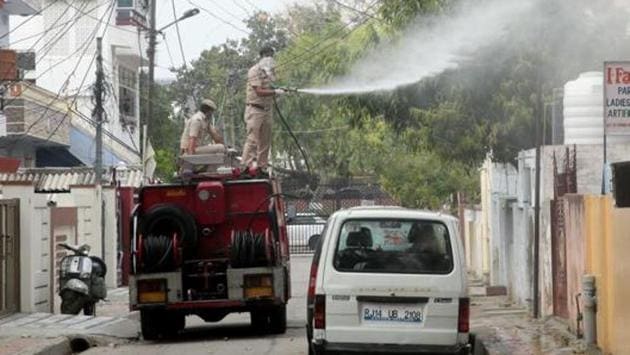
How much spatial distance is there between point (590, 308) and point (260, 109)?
712 centimetres

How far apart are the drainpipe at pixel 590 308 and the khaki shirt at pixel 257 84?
663cm

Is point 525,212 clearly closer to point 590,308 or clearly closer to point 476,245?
point 590,308

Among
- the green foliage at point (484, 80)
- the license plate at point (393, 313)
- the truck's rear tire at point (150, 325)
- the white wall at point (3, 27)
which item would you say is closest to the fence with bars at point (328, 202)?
the white wall at point (3, 27)

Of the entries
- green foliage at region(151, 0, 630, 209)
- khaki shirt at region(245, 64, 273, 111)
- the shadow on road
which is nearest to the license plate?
the shadow on road

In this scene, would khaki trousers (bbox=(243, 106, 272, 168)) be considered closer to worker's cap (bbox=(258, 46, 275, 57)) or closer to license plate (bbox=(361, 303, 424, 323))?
worker's cap (bbox=(258, 46, 275, 57))

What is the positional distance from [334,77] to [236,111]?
32068 millimetres

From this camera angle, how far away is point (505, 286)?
2547cm

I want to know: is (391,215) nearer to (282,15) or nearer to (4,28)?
(4,28)

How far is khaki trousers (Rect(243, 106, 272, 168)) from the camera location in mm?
19922

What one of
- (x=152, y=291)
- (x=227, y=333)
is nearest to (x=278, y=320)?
(x=227, y=333)

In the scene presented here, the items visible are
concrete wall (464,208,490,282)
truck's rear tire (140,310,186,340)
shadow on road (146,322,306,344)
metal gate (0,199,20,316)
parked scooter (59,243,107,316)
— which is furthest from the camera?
concrete wall (464,208,490,282)

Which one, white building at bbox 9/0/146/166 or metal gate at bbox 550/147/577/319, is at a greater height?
white building at bbox 9/0/146/166

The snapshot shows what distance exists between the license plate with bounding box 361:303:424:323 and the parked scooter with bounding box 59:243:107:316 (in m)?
8.36

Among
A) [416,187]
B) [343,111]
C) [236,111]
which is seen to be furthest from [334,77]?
[236,111]
